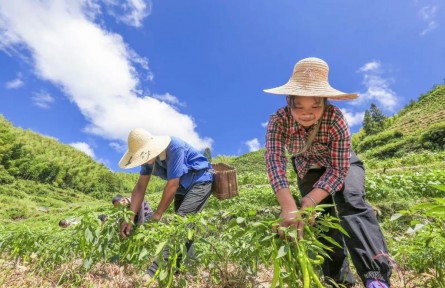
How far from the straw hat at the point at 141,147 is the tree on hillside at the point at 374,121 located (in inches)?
1816

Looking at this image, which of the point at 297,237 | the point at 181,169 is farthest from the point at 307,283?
the point at 181,169

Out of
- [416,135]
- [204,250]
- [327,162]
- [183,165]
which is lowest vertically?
[204,250]

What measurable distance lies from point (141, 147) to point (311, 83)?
63.7 inches

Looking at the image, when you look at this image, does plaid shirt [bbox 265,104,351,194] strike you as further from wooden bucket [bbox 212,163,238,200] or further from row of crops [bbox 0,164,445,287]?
wooden bucket [bbox 212,163,238,200]

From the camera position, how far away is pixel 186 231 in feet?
5.79

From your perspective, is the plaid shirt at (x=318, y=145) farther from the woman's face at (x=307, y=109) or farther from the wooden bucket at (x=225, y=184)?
the wooden bucket at (x=225, y=184)

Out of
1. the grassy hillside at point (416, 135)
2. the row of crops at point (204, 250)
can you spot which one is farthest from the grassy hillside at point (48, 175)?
the row of crops at point (204, 250)

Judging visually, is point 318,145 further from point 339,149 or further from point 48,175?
point 48,175

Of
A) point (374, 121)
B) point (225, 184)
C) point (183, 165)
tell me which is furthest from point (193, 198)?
point (374, 121)

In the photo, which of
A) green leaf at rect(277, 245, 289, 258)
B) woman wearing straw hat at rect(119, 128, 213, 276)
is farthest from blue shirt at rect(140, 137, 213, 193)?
green leaf at rect(277, 245, 289, 258)

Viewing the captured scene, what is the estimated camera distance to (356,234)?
1.85m

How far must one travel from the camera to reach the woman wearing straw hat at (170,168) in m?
2.80

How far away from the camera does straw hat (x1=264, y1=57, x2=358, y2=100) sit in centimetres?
180

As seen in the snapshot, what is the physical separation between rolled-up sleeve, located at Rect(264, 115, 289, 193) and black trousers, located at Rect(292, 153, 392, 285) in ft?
1.12
